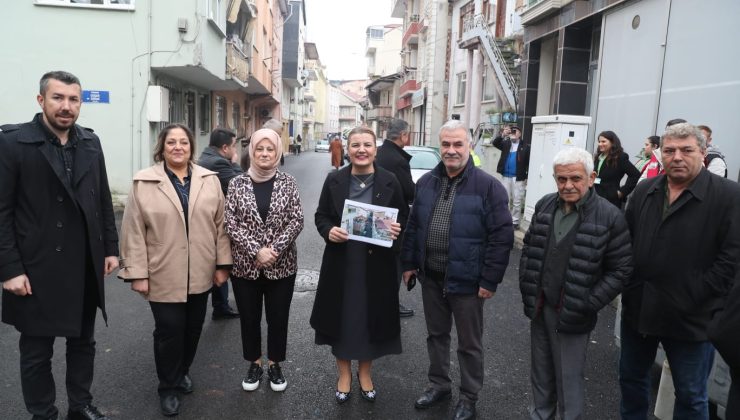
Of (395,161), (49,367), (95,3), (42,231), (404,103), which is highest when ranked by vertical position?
(404,103)

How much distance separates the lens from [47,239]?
3295mm

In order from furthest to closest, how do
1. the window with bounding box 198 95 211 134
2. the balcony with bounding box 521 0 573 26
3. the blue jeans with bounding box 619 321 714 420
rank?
the window with bounding box 198 95 211 134 → the balcony with bounding box 521 0 573 26 → the blue jeans with bounding box 619 321 714 420

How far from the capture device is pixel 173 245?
12.4ft

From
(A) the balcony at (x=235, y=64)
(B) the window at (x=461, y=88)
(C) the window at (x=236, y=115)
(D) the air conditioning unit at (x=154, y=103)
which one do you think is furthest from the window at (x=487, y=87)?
(D) the air conditioning unit at (x=154, y=103)

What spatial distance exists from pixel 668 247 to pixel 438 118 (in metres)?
30.5

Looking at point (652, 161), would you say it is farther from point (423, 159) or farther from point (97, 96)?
point (97, 96)

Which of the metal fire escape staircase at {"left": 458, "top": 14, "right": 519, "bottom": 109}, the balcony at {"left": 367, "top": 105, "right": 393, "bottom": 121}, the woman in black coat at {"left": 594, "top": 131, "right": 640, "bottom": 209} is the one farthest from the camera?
the balcony at {"left": 367, "top": 105, "right": 393, "bottom": 121}

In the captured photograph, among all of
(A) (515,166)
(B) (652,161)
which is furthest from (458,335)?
(A) (515,166)

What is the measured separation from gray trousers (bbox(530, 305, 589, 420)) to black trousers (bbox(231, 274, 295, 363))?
6.13 ft

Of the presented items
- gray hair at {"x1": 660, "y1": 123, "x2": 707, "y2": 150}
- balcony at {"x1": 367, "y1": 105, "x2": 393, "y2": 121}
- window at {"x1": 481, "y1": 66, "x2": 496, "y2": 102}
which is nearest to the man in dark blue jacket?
gray hair at {"x1": 660, "y1": 123, "x2": 707, "y2": 150}

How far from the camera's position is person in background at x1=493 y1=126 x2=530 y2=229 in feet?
37.9

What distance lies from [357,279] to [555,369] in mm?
1487

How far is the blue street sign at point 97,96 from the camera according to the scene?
1189 centimetres

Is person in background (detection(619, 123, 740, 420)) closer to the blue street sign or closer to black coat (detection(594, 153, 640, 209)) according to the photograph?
black coat (detection(594, 153, 640, 209))
